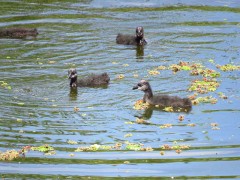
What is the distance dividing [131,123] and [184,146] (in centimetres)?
192

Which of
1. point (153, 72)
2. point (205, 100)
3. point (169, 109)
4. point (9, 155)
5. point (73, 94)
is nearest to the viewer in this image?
point (9, 155)

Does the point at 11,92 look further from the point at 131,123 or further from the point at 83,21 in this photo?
the point at 83,21

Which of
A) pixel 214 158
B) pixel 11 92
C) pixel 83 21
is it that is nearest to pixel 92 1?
pixel 83 21

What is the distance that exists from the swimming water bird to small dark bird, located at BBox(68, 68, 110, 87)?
488 centimetres

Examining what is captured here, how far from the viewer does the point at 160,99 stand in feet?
57.2

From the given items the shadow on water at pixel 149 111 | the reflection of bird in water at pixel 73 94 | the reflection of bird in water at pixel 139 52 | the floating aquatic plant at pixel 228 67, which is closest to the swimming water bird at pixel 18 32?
the reflection of bird in water at pixel 139 52

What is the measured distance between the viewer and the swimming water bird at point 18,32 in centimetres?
2397

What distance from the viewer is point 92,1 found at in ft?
98.7

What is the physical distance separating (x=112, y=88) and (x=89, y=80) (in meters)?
0.71

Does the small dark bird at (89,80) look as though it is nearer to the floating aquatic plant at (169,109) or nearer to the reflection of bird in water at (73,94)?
the reflection of bird in water at (73,94)

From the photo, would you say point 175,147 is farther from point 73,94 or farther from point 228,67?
point 228,67

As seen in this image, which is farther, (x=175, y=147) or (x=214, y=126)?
(x=214, y=126)

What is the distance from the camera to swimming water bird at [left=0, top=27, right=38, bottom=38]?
2397 centimetres

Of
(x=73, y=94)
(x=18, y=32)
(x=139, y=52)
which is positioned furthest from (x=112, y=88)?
(x=18, y=32)
